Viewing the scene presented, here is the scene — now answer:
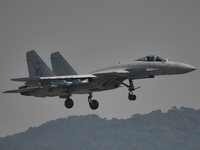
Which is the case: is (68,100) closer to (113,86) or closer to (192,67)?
(113,86)

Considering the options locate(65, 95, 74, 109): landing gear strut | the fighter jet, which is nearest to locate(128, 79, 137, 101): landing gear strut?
the fighter jet

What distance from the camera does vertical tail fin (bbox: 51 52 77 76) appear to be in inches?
2921

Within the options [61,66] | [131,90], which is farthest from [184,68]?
[61,66]

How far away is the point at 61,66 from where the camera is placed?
74.5m

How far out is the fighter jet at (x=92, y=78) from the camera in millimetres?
67188

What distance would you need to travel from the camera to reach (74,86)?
70.6 meters

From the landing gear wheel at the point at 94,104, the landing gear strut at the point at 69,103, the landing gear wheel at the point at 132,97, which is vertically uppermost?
the landing gear wheel at the point at 132,97

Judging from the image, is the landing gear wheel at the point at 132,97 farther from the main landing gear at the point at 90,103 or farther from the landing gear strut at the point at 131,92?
the main landing gear at the point at 90,103

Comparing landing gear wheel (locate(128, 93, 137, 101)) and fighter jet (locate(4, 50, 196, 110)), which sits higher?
fighter jet (locate(4, 50, 196, 110))

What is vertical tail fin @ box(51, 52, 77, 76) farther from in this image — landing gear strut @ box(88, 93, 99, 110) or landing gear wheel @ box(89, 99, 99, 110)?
landing gear wheel @ box(89, 99, 99, 110)

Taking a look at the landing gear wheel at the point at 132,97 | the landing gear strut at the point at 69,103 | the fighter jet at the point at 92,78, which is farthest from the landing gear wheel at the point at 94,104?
the landing gear wheel at the point at 132,97

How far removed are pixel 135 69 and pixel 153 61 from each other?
70.3 inches

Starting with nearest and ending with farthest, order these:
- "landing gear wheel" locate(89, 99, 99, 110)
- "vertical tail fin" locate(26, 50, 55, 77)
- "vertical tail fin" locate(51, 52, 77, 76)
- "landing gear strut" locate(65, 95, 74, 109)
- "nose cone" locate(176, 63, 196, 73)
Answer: "nose cone" locate(176, 63, 196, 73) → "landing gear strut" locate(65, 95, 74, 109) → "landing gear wheel" locate(89, 99, 99, 110) → "vertical tail fin" locate(26, 50, 55, 77) → "vertical tail fin" locate(51, 52, 77, 76)

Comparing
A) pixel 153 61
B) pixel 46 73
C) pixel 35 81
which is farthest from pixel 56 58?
pixel 153 61
